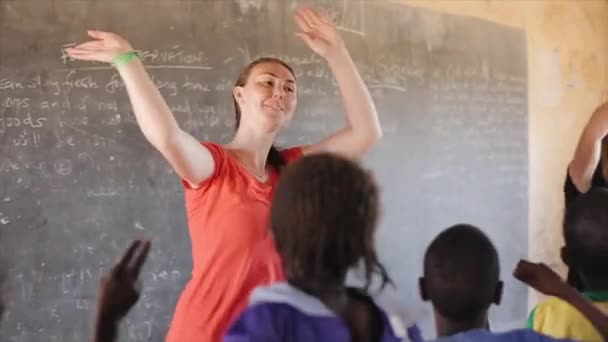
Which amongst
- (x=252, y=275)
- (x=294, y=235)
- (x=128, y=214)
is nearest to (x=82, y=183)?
(x=128, y=214)

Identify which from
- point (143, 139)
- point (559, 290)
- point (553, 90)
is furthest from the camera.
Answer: point (553, 90)

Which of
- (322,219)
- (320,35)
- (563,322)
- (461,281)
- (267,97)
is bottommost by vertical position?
(563,322)

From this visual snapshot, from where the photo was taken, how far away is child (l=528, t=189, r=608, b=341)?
4.74ft

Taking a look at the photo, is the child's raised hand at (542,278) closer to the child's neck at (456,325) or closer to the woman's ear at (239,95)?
the child's neck at (456,325)

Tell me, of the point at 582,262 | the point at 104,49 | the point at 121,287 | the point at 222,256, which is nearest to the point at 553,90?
the point at 582,262

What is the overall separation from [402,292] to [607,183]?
51.6 inches

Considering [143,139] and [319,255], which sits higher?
[143,139]

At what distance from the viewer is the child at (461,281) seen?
132cm

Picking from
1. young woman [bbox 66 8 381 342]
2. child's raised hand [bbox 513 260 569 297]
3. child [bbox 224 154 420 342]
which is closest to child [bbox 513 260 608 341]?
child's raised hand [bbox 513 260 569 297]

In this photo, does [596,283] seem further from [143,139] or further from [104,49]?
[143,139]

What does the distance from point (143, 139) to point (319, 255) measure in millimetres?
1326

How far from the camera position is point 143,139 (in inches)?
94.6

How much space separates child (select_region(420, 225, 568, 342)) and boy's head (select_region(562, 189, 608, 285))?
0.30 m

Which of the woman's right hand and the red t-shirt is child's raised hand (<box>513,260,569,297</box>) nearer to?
the red t-shirt
